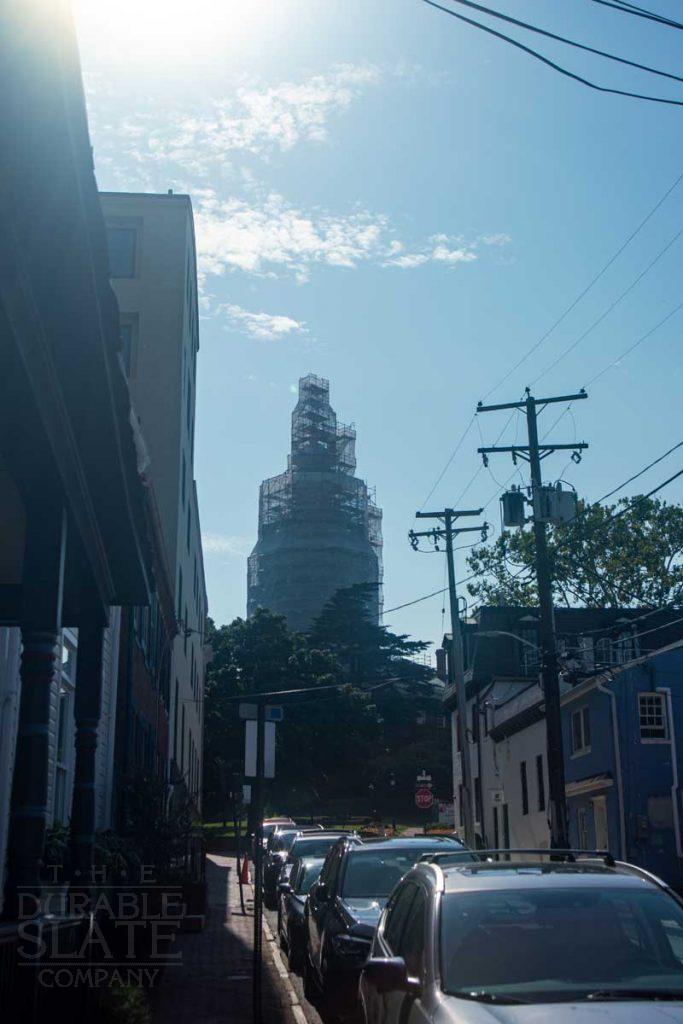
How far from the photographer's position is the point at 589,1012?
498cm

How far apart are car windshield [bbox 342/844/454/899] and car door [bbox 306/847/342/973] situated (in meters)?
0.18

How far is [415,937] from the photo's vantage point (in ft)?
21.2

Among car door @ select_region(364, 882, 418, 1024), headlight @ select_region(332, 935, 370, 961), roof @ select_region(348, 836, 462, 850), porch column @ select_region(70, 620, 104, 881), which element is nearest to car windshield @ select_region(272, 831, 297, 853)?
roof @ select_region(348, 836, 462, 850)

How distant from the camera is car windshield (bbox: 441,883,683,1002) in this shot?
18.1 feet

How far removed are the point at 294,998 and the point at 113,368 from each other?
9131 mm

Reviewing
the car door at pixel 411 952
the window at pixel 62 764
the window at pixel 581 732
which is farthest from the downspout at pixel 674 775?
the car door at pixel 411 952

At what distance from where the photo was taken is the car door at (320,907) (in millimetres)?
11852

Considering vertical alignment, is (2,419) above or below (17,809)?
above

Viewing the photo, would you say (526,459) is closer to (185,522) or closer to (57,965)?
(185,522)

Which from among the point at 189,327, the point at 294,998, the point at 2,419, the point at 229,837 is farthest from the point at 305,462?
the point at 2,419

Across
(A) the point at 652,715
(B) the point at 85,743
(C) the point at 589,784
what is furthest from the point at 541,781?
(B) the point at 85,743

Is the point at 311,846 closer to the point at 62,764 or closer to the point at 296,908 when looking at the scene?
the point at 296,908

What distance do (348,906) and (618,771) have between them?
75.2ft

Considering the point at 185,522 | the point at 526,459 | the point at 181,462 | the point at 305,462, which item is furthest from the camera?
the point at 305,462
